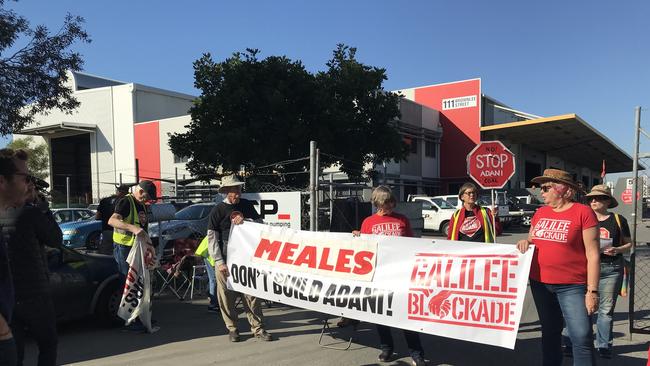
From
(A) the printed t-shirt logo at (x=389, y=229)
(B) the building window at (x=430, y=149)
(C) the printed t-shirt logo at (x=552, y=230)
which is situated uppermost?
(B) the building window at (x=430, y=149)

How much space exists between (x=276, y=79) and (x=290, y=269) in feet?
34.6

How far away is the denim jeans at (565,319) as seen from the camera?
346 cm

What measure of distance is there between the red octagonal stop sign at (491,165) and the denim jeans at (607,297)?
3619 mm

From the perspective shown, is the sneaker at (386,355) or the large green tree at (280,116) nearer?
the sneaker at (386,355)

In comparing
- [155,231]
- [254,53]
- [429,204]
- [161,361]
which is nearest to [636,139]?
[161,361]

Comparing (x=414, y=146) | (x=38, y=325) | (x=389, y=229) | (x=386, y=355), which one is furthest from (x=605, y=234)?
(x=414, y=146)

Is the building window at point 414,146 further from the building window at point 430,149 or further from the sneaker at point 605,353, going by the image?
the sneaker at point 605,353

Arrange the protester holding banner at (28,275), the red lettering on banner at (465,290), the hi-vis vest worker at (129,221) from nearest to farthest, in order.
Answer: the protester holding banner at (28,275) < the red lettering on banner at (465,290) < the hi-vis vest worker at (129,221)

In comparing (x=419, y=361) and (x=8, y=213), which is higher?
(x=8, y=213)

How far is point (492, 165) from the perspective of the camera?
28.5ft

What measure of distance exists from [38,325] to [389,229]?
9.91ft

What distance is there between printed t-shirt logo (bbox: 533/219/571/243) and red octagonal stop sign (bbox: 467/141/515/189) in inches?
187

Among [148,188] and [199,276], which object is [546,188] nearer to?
[148,188]

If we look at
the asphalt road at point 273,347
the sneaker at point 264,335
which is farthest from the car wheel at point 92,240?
the sneaker at point 264,335
